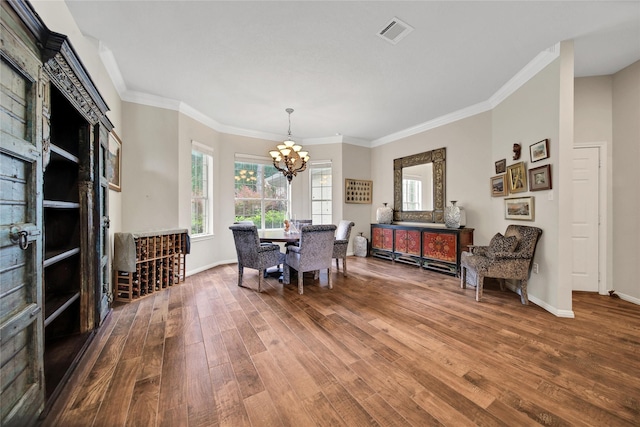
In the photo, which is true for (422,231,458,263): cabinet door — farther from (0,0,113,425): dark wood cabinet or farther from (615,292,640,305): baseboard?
(0,0,113,425): dark wood cabinet

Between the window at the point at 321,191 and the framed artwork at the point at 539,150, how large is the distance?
369 cm

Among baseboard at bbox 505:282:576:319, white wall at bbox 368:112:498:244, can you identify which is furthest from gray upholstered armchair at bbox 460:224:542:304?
white wall at bbox 368:112:498:244

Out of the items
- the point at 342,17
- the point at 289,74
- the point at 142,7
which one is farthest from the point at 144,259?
the point at 342,17

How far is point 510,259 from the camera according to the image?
284 cm

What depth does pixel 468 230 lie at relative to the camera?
13.2 feet

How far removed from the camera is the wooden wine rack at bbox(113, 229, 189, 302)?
2.85 meters

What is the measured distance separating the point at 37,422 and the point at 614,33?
5358 mm

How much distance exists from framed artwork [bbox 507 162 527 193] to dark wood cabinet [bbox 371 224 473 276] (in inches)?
38.7

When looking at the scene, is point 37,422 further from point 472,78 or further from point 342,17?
point 472,78

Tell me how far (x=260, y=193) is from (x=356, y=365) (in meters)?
4.24

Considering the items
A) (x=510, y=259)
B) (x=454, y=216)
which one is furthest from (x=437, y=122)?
(x=510, y=259)

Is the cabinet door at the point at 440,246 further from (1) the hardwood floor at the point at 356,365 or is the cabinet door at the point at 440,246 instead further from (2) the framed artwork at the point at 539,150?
(2) the framed artwork at the point at 539,150

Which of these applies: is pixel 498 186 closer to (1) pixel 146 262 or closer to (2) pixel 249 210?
(2) pixel 249 210

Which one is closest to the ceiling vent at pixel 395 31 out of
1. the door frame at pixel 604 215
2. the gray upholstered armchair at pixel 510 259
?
the gray upholstered armchair at pixel 510 259
